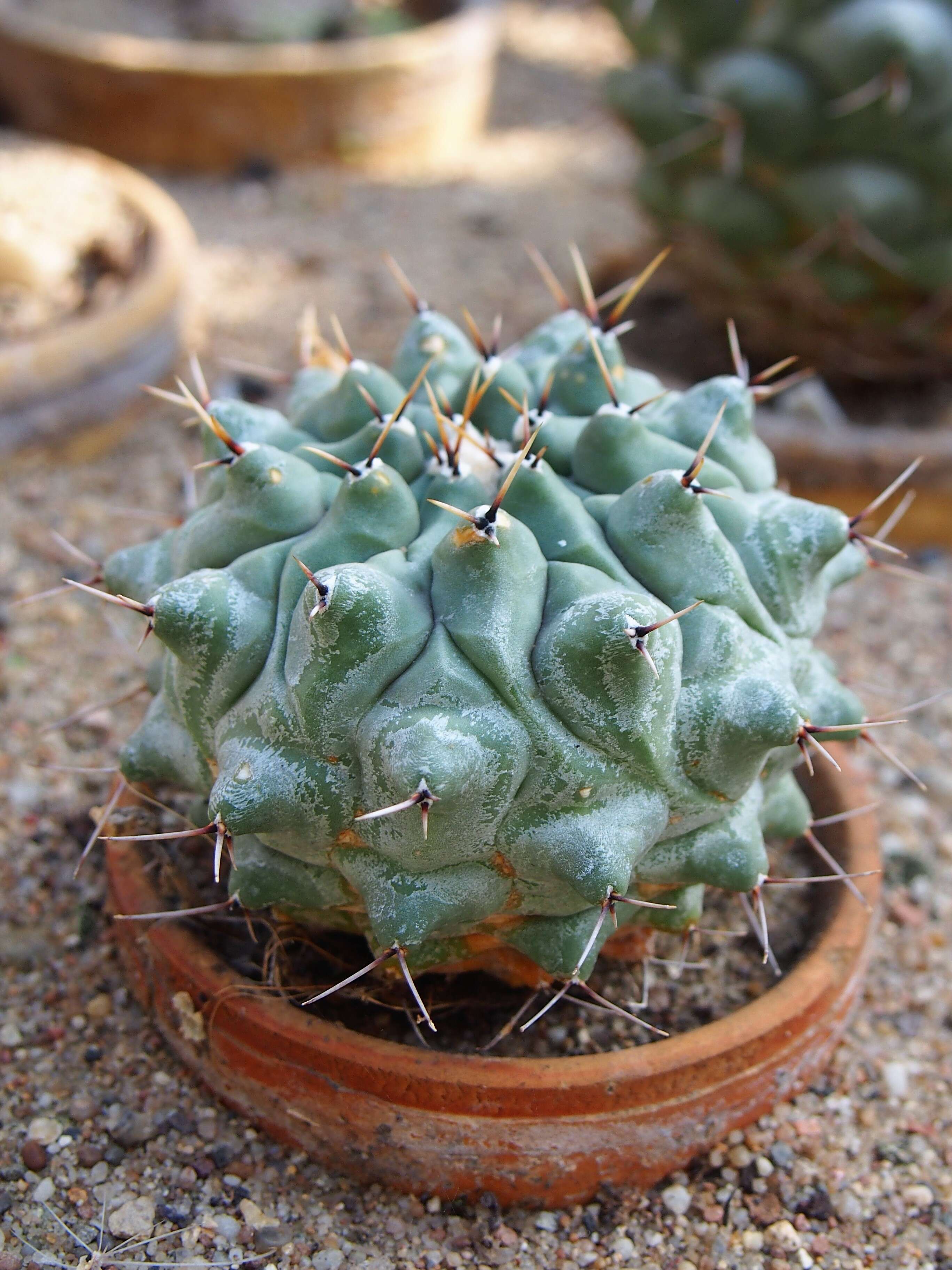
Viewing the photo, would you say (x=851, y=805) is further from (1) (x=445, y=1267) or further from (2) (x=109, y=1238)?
(2) (x=109, y=1238)

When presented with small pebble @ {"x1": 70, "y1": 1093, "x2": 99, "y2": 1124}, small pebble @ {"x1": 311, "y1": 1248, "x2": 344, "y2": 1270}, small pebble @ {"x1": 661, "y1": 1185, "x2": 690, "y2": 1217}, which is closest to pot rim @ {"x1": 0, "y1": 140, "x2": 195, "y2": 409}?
small pebble @ {"x1": 70, "y1": 1093, "x2": 99, "y2": 1124}

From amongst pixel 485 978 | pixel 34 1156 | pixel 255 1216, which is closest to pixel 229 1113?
pixel 255 1216

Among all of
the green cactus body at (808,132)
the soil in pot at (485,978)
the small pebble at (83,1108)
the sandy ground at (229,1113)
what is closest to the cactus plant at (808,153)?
the green cactus body at (808,132)

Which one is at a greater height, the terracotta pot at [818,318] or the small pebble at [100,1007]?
the terracotta pot at [818,318]

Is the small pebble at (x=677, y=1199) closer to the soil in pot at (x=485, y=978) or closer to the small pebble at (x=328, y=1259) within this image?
the soil in pot at (x=485, y=978)

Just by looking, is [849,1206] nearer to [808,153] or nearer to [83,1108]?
[83,1108]

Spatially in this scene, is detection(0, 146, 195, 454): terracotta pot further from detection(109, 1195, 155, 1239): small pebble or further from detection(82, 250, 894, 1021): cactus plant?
detection(109, 1195, 155, 1239): small pebble
